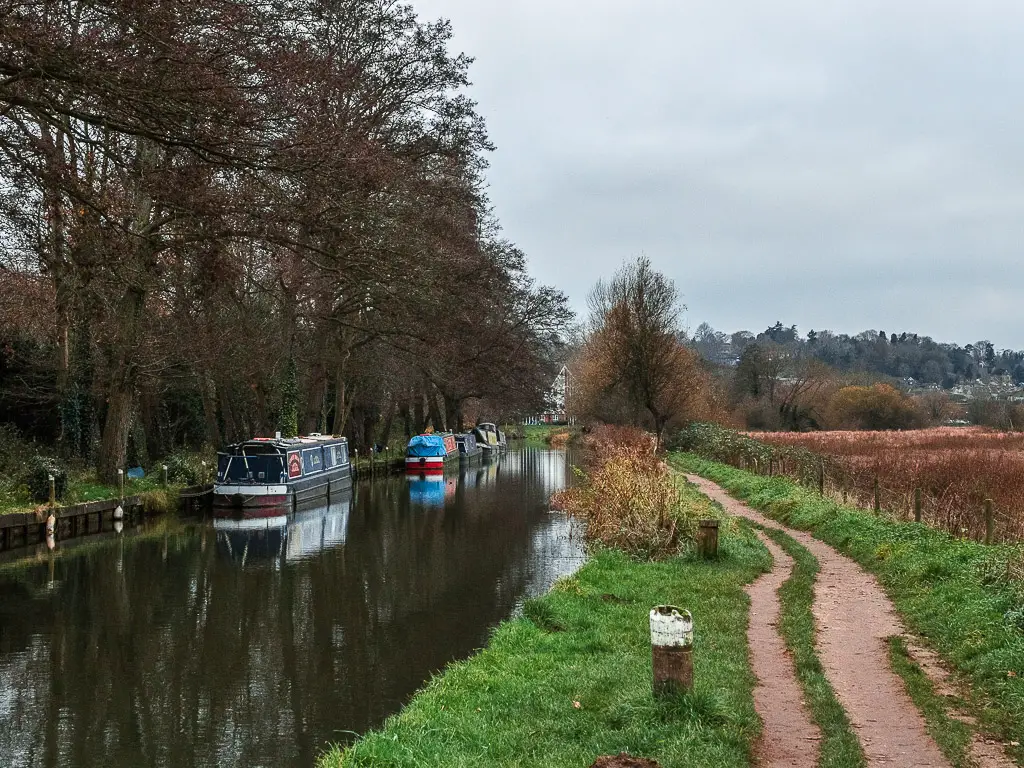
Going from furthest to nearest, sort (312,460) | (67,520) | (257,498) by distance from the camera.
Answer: (312,460), (257,498), (67,520)

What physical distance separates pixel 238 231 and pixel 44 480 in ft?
33.6

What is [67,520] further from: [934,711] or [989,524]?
[934,711]

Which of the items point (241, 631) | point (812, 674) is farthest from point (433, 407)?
point (812, 674)

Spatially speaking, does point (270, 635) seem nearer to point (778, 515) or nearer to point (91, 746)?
point (91, 746)

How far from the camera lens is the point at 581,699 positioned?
7.33 metres

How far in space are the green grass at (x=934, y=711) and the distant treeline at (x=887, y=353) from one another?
492 feet

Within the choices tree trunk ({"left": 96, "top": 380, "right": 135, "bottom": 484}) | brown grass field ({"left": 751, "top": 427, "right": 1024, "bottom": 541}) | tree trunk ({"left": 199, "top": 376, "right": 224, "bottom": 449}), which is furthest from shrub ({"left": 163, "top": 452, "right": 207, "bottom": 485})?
brown grass field ({"left": 751, "top": 427, "right": 1024, "bottom": 541})

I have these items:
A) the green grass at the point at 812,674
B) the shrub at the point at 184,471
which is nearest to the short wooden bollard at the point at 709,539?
the green grass at the point at 812,674

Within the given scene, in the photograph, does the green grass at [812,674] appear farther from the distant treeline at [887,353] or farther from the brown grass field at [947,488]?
the distant treeline at [887,353]

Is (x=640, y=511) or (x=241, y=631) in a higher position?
(x=640, y=511)

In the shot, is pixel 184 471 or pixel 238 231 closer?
pixel 238 231

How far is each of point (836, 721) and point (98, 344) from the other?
2073 centimetres

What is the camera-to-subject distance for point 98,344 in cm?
2341

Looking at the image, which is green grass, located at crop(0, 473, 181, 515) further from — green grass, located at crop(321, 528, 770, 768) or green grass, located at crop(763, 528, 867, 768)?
green grass, located at crop(763, 528, 867, 768)
